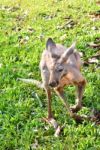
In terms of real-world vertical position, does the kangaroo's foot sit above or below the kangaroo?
below

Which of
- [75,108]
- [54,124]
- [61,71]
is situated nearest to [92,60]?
[75,108]

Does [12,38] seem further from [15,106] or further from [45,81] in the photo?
[45,81]

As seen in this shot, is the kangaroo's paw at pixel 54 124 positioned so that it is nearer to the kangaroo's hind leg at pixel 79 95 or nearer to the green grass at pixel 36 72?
the green grass at pixel 36 72

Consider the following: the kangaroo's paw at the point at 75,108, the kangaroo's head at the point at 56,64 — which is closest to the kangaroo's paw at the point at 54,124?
the kangaroo's paw at the point at 75,108

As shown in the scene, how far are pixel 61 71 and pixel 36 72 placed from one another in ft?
6.94

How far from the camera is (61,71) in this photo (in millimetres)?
4539

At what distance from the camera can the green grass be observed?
192 inches

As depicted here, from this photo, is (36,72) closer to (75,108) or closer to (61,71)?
(75,108)

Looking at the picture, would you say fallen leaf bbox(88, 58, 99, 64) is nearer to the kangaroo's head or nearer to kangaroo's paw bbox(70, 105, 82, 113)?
kangaroo's paw bbox(70, 105, 82, 113)

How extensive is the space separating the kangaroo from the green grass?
23cm

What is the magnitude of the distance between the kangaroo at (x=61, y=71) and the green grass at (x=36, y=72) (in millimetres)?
232

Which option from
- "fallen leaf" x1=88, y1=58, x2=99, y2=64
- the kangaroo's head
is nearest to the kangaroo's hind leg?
the kangaroo's head

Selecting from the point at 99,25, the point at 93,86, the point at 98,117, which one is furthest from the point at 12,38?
the point at 98,117

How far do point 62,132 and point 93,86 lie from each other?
45.4 inches
